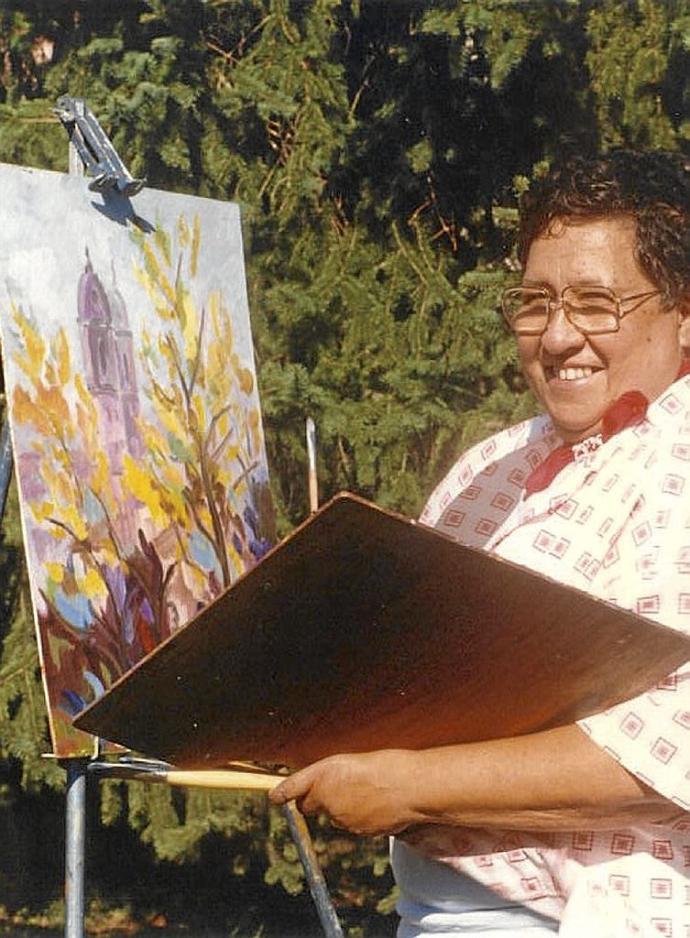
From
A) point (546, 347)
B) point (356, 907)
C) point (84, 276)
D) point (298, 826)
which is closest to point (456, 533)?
point (546, 347)

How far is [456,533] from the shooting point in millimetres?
2287

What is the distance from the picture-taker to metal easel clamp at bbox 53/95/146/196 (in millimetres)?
2699

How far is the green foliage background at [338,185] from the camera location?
430 centimetres

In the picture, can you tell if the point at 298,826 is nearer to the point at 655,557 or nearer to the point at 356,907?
the point at 655,557

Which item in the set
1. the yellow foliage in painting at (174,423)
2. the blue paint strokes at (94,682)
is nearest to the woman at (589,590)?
the blue paint strokes at (94,682)

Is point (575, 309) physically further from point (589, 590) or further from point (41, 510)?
point (41, 510)

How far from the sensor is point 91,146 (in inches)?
107

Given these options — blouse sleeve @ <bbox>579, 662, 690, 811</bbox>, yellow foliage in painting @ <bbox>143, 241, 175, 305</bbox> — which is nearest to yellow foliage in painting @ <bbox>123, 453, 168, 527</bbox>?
yellow foliage in painting @ <bbox>143, 241, 175, 305</bbox>

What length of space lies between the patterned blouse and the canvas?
78 cm

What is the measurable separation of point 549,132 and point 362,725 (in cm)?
290

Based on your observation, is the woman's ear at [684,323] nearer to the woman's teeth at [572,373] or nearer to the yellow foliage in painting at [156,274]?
the woman's teeth at [572,373]

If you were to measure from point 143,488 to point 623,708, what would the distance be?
3.95ft

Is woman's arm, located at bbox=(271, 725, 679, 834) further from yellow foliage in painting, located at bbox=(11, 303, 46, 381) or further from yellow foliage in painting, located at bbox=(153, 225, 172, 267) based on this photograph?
yellow foliage in painting, located at bbox=(153, 225, 172, 267)

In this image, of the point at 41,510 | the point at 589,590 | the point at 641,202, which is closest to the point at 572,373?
the point at 641,202
